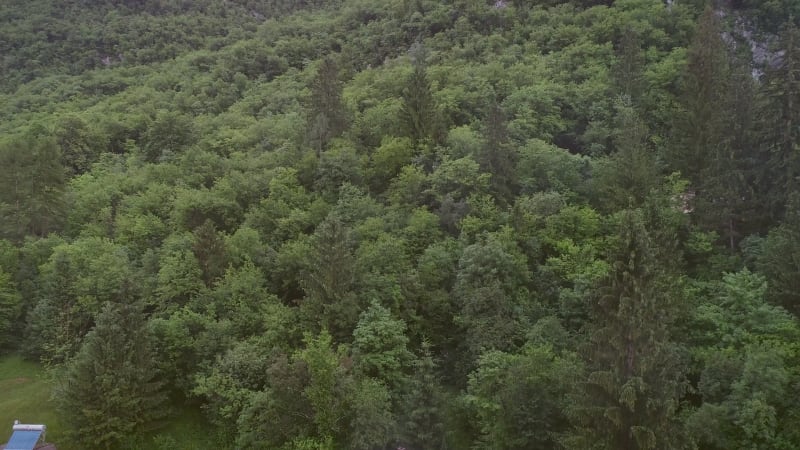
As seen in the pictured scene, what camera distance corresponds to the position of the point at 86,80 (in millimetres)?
99125

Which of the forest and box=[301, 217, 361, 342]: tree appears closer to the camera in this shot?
the forest

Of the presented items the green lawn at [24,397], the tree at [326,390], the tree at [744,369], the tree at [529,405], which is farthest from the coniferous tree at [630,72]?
the green lawn at [24,397]

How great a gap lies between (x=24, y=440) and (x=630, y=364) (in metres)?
29.8

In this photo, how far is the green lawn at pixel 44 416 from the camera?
3556 cm

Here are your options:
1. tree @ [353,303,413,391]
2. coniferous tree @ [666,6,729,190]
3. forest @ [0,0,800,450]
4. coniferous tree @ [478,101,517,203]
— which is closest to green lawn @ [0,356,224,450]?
forest @ [0,0,800,450]

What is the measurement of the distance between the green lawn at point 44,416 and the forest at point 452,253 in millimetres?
622

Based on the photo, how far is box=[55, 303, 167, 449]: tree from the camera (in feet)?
109

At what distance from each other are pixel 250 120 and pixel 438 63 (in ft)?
81.7

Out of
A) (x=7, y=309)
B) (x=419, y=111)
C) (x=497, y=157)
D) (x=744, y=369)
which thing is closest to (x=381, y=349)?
(x=744, y=369)

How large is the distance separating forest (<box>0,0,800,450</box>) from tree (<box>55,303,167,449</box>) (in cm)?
15

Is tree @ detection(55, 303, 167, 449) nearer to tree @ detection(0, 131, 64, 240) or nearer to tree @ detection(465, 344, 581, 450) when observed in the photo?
tree @ detection(465, 344, 581, 450)

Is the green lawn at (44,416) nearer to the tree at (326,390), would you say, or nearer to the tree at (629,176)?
the tree at (326,390)

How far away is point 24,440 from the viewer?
98.5 feet

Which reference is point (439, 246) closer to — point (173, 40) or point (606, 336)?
point (606, 336)
